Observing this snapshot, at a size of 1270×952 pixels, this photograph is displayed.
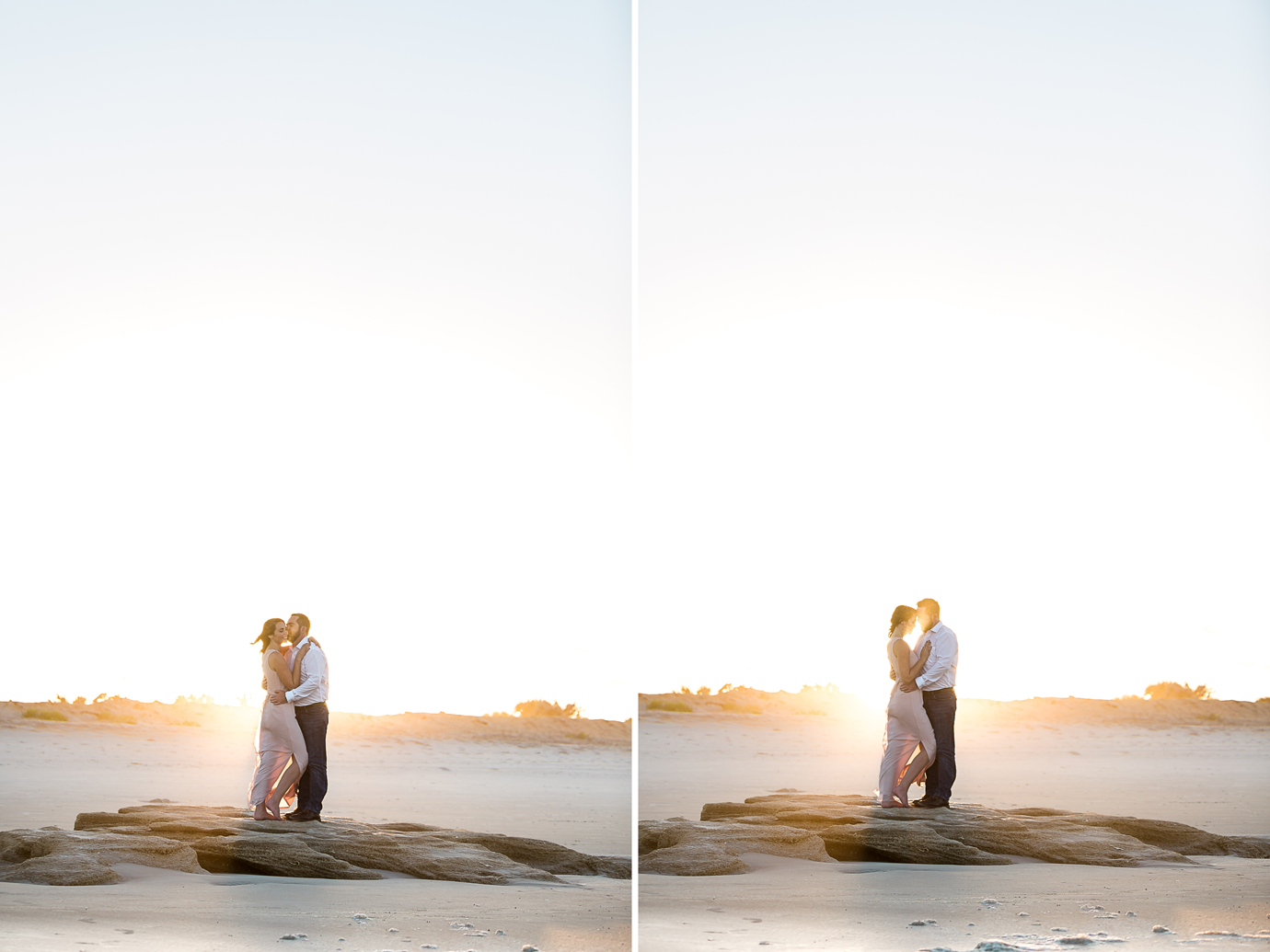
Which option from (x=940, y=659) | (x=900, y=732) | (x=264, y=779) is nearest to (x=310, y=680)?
(x=264, y=779)

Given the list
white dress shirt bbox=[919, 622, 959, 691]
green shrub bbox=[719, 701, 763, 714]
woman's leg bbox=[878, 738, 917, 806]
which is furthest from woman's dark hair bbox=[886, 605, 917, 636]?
green shrub bbox=[719, 701, 763, 714]

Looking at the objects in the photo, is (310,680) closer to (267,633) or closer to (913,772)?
(267,633)

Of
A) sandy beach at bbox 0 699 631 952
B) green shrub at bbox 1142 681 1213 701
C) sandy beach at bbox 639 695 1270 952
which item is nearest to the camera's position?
sandy beach at bbox 0 699 631 952

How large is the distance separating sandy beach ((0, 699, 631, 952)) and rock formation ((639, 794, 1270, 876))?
455 mm

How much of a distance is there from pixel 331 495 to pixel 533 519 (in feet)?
4.31

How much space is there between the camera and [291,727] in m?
5.12

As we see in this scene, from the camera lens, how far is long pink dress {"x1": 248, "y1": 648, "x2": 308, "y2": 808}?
5.12 metres

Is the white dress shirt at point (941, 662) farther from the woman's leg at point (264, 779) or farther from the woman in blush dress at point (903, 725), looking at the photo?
the woman's leg at point (264, 779)

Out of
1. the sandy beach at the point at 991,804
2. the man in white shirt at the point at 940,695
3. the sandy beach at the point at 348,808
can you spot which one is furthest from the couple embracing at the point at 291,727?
the man in white shirt at the point at 940,695

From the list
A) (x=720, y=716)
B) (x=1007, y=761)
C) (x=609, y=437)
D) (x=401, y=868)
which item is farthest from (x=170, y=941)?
(x=1007, y=761)

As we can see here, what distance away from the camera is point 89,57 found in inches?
276

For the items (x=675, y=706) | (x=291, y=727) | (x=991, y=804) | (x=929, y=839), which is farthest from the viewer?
(x=675, y=706)

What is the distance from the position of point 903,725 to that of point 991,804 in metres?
2.51

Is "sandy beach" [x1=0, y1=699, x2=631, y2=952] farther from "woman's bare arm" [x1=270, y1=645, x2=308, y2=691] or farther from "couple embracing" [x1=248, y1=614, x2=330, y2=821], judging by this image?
"woman's bare arm" [x1=270, y1=645, x2=308, y2=691]
